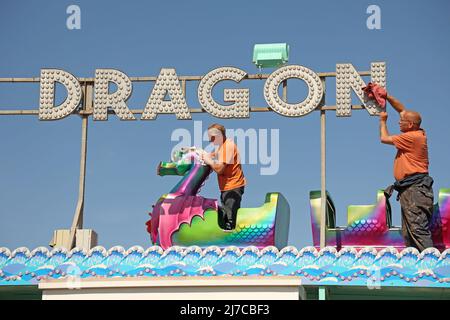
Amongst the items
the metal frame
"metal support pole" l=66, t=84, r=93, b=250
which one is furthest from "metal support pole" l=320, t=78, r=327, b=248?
"metal support pole" l=66, t=84, r=93, b=250

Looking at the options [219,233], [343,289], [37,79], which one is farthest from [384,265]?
[37,79]

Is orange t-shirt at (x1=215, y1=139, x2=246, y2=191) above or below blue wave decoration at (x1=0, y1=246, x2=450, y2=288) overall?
above

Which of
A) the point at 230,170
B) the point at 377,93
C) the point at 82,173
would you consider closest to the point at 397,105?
the point at 377,93

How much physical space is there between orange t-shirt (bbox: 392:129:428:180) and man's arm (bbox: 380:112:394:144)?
9 cm

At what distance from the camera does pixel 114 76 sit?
1858 cm

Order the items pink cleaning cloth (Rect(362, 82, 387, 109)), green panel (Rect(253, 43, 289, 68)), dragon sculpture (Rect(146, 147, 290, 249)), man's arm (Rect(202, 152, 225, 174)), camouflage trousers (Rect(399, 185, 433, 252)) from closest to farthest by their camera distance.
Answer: camouflage trousers (Rect(399, 185, 433, 252)) < dragon sculpture (Rect(146, 147, 290, 249)) < pink cleaning cloth (Rect(362, 82, 387, 109)) < man's arm (Rect(202, 152, 225, 174)) < green panel (Rect(253, 43, 289, 68))

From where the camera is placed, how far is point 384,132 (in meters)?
17.4

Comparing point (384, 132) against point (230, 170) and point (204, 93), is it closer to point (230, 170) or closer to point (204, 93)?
point (230, 170)

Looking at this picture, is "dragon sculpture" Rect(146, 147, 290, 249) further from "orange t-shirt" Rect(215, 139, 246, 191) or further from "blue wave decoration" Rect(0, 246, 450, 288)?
"blue wave decoration" Rect(0, 246, 450, 288)

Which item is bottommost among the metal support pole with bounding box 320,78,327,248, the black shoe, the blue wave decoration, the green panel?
the blue wave decoration

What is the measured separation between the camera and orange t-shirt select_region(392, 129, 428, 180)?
55.8 feet

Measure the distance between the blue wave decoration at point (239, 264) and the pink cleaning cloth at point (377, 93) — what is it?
10.3ft

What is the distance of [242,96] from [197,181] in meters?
1.78

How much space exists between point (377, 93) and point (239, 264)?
420 centimetres
